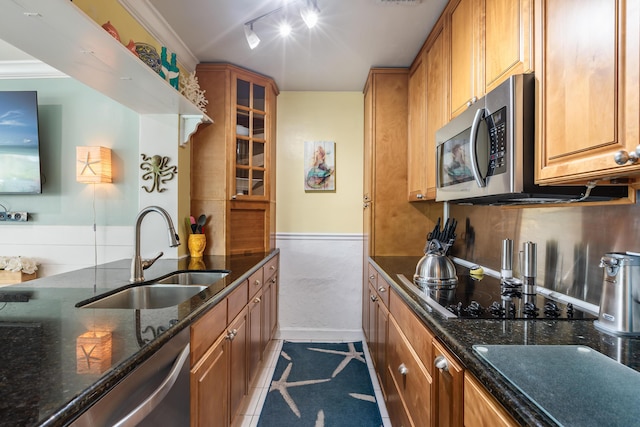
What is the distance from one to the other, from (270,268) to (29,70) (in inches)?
96.6

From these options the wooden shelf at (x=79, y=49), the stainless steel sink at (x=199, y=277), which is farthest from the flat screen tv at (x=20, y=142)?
the stainless steel sink at (x=199, y=277)

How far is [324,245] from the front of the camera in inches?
130

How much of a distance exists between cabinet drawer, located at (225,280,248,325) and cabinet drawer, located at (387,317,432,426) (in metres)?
0.85

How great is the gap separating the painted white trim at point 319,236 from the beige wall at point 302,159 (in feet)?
0.12

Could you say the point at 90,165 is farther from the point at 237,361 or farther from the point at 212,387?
the point at 212,387

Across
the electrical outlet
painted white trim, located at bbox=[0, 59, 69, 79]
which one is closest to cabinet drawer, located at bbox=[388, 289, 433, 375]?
the electrical outlet

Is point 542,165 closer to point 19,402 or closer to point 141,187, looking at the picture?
point 19,402

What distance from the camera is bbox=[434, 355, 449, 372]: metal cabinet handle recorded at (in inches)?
39.1

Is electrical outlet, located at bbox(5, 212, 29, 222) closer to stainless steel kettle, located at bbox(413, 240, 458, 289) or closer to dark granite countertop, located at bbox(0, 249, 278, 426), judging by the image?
dark granite countertop, located at bbox(0, 249, 278, 426)

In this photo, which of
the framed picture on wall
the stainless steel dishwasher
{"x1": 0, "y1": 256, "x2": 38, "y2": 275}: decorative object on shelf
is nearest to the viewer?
the stainless steel dishwasher

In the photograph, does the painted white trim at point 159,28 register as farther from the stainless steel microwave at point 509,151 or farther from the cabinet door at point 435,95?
the stainless steel microwave at point 509,151

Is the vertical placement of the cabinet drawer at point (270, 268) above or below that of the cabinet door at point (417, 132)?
below

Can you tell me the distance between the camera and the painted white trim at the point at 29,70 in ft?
8.28

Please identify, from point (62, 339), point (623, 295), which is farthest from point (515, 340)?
point (62, 339)
